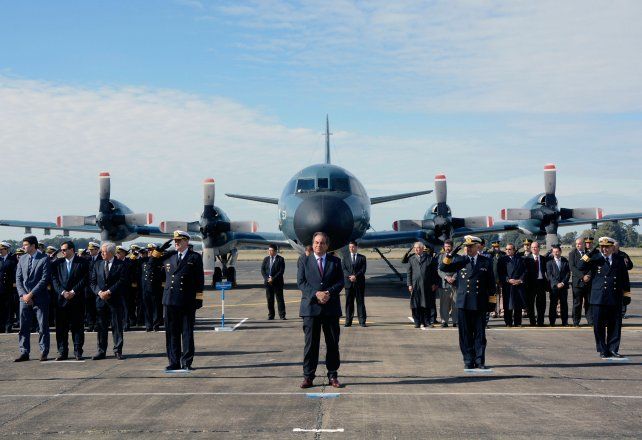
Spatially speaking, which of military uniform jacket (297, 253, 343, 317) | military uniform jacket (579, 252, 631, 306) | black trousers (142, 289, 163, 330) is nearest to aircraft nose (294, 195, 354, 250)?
black trousers (142, 289, 163, 330)

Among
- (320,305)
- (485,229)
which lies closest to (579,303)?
(320,305)

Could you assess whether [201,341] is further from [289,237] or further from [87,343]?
[289,237]

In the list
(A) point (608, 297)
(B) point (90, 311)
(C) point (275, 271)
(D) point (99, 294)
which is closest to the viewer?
(A) point (608, 297)

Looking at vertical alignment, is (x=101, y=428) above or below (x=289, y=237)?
below

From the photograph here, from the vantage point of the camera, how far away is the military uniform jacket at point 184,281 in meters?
10.5

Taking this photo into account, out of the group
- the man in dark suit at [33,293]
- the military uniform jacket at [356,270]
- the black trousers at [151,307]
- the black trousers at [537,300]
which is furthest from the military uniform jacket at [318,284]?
the black trousers at [537,300]

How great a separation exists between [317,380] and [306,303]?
110cm

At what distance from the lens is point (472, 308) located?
10266 millimetres

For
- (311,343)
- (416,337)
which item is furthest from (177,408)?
(416,337)

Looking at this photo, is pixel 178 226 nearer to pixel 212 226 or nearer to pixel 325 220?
pixel 212 226

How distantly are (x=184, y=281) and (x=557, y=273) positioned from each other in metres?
9.78

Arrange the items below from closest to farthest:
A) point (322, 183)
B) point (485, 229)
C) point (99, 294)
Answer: point (99, 294) → point (322, 183) → point (485, 229)

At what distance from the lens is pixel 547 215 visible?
29.0m

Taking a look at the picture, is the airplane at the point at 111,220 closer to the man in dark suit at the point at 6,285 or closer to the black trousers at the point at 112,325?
the man in dark suit at the point at 6,285
